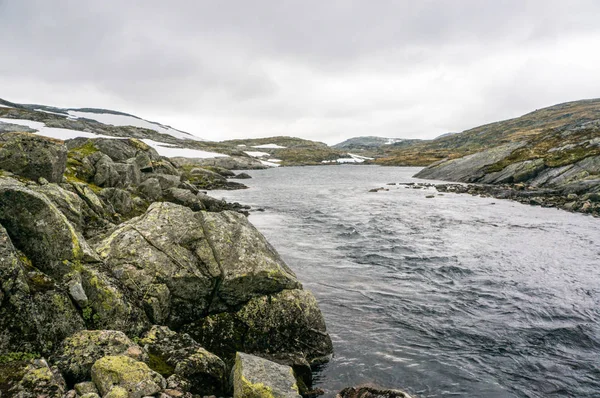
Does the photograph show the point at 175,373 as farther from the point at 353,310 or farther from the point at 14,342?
the point at 353,310

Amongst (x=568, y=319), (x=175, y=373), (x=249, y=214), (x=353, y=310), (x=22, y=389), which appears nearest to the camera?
(x=22, y=389)

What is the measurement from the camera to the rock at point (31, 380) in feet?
21.4

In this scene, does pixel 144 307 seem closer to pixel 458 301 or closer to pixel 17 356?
pixel 17 356

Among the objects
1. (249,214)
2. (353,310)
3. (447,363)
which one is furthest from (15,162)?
(249,214)

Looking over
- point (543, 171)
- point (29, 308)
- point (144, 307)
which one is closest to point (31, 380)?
point (29, 308)

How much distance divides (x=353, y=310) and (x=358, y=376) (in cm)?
482

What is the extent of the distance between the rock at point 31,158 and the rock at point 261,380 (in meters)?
16.2

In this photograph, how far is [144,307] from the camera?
10.7 metres

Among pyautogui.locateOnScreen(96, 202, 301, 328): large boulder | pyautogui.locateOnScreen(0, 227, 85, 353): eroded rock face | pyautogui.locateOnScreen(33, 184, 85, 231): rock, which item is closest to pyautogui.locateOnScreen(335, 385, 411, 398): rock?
pyautogui.locateOnScreen(96, 202, 301, 328): large boulder

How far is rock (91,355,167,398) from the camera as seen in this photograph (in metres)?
7.19

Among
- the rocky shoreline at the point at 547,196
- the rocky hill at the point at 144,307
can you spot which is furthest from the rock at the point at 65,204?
the rocky shoreline at the point at 547,196

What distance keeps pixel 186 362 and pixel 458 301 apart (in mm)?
13596

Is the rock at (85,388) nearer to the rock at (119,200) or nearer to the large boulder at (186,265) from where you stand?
the large boulder at (186,265)

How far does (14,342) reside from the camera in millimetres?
7379
